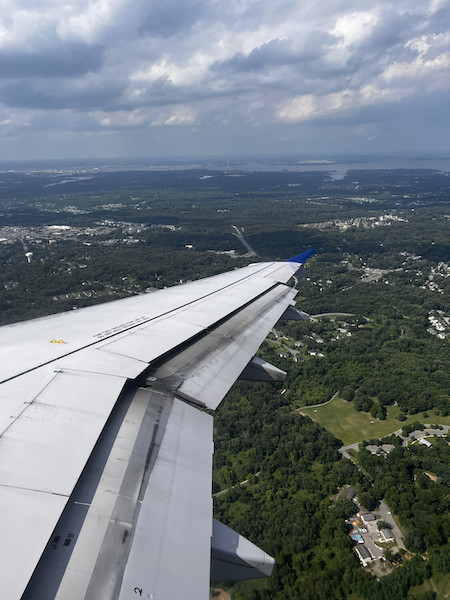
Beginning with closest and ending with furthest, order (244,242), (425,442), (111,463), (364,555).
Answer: (111,463) → (364,555) → (425,442) → (244,242)

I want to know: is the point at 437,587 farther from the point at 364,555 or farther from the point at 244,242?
the point at 244,242

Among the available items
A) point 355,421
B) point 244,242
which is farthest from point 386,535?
point 244,242

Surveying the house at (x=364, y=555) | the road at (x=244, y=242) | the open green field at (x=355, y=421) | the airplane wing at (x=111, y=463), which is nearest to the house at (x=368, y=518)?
the house at (x=364, y=555)

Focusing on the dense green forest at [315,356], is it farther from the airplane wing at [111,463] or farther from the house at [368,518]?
the airplane wing at [111,463]

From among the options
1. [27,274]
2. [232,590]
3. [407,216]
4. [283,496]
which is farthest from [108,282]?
[407,216]

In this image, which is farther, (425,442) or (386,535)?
(425,442)

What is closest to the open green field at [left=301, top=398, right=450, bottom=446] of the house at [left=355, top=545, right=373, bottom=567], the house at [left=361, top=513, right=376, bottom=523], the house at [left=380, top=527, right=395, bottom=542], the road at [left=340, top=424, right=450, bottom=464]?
the road at [left=340, top=424, right=450, bottom=464]

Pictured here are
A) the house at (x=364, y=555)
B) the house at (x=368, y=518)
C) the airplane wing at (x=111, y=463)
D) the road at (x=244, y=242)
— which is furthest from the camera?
the road at (x=244, y=242)
